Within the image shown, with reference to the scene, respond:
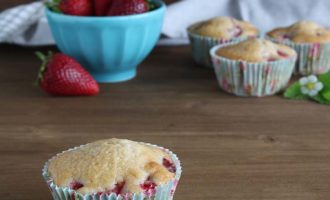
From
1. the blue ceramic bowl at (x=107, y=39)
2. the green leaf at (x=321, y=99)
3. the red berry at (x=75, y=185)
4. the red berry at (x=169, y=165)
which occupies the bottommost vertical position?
the green leaf at (x=321, y=99)

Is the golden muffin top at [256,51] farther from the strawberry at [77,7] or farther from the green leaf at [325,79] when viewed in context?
the strawberry at [77,7]

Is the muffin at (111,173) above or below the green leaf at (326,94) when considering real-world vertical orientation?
above

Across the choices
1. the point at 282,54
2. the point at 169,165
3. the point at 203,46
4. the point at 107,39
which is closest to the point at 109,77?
the point at 107,39

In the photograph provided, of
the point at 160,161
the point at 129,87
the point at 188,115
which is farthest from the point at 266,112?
the point at 160,161

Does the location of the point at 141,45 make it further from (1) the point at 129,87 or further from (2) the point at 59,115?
(2) the point at 59,115

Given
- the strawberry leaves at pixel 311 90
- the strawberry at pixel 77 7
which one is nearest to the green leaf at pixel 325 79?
the strawberry leaves at pixel 311 90
